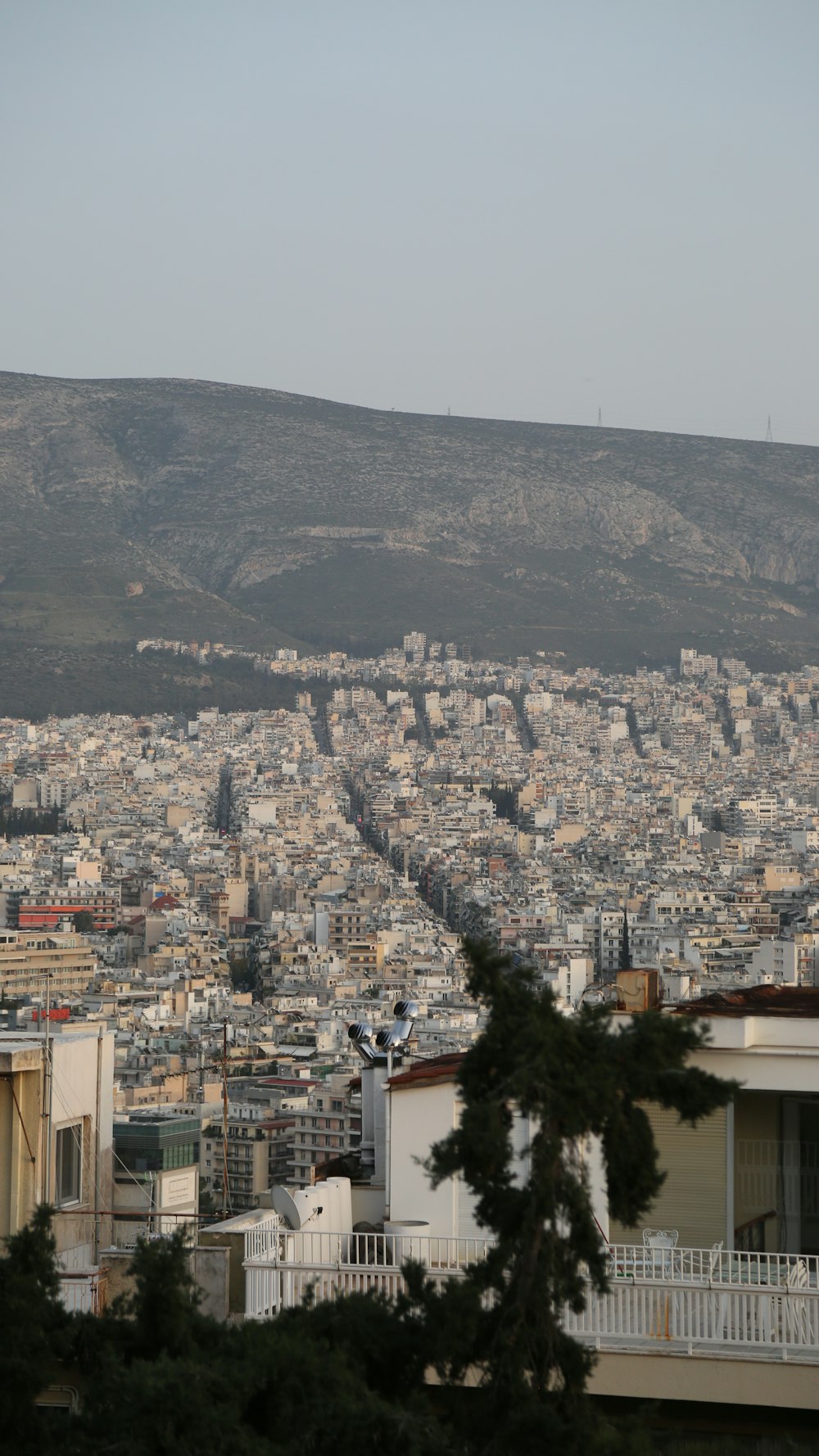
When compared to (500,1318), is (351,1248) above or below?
below

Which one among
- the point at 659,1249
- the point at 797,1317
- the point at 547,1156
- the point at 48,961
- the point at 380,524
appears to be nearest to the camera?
the point at 547,1156

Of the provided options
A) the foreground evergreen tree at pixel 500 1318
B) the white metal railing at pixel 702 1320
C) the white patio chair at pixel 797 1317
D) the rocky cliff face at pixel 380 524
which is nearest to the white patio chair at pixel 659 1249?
the white metal railing at pixel 702 1320

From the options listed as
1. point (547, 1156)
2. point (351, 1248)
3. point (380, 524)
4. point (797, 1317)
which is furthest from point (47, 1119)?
point (380, 524)

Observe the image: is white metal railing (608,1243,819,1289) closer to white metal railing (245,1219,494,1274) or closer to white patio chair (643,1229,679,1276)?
white patio chair (643,1229,679,1276)

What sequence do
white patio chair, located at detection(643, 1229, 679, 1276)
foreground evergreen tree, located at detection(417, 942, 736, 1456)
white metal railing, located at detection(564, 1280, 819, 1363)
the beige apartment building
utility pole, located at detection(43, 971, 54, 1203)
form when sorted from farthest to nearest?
the beige apartment building → utility pole, located at detection(43, 971, 54, 1203) → white patio chair, located at detection(643, 1229, 679, 1276) → white metal railing, located at detection(564, 1280, 819, 1363) → foreground evergreen tree, located at detection(417, 942, 736, 1456)

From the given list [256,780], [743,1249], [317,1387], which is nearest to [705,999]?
[743,1249]

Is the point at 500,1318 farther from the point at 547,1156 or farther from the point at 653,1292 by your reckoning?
the point at 653,1292

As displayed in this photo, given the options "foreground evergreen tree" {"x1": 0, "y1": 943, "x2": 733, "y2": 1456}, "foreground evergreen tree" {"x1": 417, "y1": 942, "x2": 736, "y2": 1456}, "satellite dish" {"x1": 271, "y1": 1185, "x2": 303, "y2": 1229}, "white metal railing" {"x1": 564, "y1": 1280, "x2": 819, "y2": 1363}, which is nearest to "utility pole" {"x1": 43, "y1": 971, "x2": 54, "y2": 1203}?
"satellite dish" {"x1": 271, "y1": 1185, "x2": 303, "y2": 1229}
